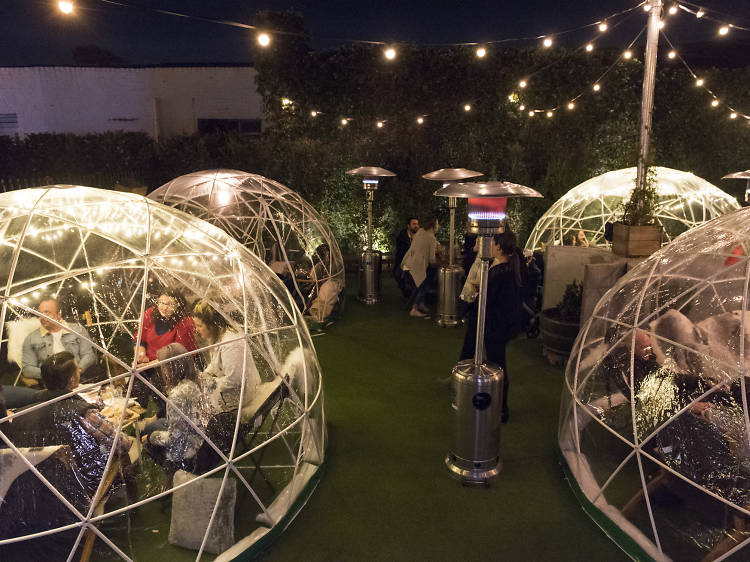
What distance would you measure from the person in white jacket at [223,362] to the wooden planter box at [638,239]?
4618mm

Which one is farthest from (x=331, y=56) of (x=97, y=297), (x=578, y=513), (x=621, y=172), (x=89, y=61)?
(x=89, y=61)

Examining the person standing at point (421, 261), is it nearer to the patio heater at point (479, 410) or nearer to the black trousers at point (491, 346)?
the black trousers at point (491, 346)

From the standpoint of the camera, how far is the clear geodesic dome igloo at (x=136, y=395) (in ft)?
10.8

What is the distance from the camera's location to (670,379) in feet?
12.5

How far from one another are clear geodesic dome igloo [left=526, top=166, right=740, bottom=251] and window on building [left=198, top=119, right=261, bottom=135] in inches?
424

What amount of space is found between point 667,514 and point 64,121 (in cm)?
1961

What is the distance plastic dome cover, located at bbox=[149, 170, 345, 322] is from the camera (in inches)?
351

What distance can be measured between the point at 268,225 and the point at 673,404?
6930 millimetres

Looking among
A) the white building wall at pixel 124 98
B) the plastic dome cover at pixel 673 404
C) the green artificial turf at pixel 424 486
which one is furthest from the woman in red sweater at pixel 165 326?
the white building wall at pixel 124 98

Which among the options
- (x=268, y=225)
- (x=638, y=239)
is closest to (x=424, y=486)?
(x=638, y=239)

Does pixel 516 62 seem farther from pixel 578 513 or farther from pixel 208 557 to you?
pixel 208 557

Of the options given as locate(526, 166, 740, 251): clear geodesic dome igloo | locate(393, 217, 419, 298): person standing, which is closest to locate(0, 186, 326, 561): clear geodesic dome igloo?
locate(393, 217, 419, 298): person standing

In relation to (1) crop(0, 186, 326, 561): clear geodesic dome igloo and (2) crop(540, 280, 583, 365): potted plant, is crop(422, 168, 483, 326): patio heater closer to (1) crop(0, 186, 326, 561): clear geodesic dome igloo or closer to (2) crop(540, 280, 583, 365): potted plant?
(2) crop(540, 280, 583, 365): potted plant

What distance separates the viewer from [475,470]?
470 centimetres
